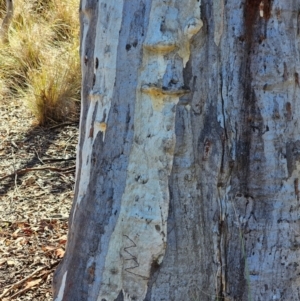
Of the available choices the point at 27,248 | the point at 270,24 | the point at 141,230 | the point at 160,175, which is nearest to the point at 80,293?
the point at 141,230

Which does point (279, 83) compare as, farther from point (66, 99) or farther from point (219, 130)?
point (66, 99)

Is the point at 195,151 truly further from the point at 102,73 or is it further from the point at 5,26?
the point at 5,26

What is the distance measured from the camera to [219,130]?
2455 millimetres

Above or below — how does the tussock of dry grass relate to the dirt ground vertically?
above

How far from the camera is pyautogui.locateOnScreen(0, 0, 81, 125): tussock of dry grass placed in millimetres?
6621

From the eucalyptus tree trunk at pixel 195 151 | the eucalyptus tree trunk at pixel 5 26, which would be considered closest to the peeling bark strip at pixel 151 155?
the eucalyptus tree trunk at pixel 195 151

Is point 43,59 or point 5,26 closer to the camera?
point 43,59

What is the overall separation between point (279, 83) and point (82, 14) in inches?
31.5

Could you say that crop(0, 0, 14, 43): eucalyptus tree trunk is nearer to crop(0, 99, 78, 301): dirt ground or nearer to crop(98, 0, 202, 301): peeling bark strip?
crop(0, 99, 78, 301): dirt ground

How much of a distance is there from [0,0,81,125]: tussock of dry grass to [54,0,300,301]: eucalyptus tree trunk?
161 inches

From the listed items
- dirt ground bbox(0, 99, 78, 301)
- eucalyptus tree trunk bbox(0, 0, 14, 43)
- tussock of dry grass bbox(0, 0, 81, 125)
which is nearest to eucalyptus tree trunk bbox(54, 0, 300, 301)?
dirt ground bbox(0, 99, 78, 301)

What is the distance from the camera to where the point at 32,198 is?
516 centimetres

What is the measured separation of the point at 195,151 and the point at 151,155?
0.15 metres

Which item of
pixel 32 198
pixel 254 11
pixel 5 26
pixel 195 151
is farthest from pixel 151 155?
pixel 5 26
